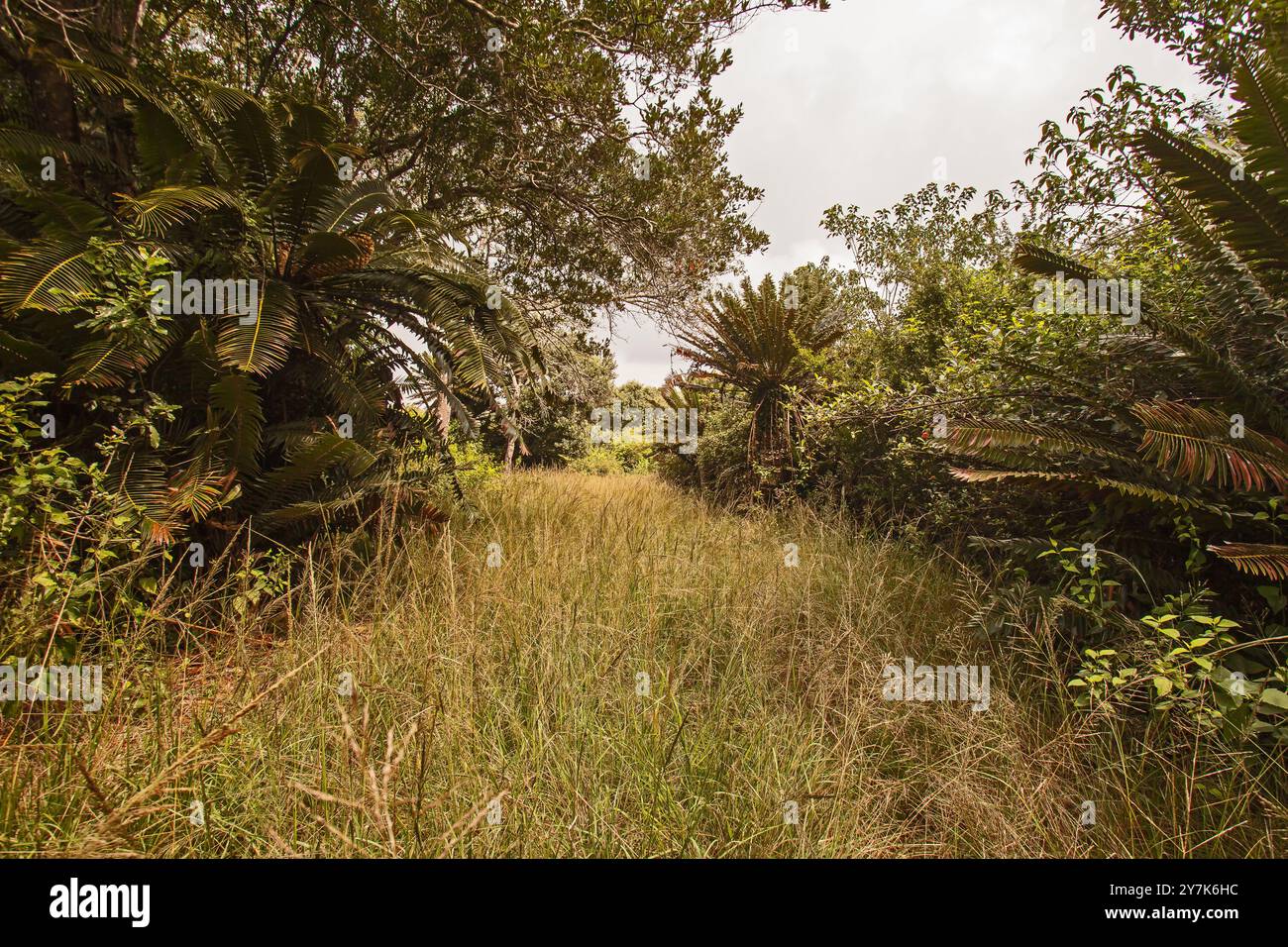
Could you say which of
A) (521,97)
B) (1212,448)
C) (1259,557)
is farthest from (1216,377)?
(521,97)

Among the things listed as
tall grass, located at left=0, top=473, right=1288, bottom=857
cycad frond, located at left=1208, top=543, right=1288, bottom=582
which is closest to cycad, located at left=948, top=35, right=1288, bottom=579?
cycad frond, located at left=1208, top=543, right=1288, bottom=582

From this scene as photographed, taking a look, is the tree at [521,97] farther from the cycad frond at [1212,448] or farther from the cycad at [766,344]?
the cycad frond at [1212,448]

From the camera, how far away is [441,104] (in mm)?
4887

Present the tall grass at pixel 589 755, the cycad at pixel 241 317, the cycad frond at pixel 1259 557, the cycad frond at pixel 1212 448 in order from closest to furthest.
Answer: the tall grass at pixel 589 755
the cycad frond at pixel 1259 557
the cycad frond at pixel 1212 448
the cycad at pixel 241 317

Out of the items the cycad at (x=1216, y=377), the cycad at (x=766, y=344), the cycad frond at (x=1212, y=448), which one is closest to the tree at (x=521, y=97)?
the cycad at (x=766, y=344)

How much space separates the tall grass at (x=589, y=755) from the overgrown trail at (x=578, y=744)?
0.04ft

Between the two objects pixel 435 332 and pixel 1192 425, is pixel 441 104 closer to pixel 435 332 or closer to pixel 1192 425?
pixel 435 332

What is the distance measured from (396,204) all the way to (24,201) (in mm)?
1760

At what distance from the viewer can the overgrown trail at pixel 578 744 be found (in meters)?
1.31

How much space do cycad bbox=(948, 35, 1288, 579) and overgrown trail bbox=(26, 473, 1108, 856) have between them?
39.0 inches

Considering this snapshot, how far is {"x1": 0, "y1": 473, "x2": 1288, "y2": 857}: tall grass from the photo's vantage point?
1.29 metres

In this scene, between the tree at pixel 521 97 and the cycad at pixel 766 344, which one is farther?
the cycad at pixel 766 344

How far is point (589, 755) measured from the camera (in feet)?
5.26
